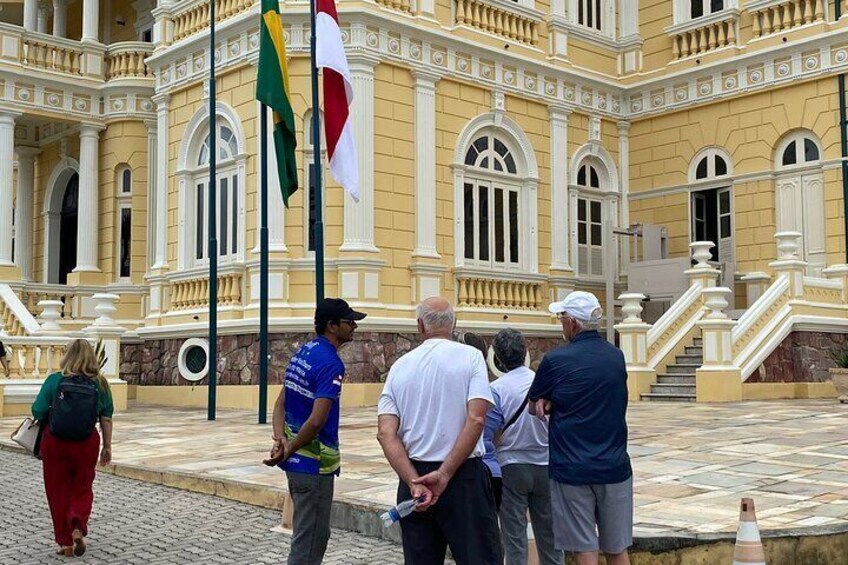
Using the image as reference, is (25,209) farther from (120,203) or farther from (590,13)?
(590,13)

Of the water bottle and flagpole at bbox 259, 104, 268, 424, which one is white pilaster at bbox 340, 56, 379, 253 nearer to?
flagpole at bbox 259, 104, 268, 424

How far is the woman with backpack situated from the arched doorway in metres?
15.6

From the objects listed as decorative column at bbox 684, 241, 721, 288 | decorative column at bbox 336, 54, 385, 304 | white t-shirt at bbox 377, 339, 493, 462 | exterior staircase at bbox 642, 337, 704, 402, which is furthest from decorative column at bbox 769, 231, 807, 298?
white t-shirt at bbox 377, 339, 493, 462

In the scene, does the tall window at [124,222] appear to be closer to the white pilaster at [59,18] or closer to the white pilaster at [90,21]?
the white pilaster at [90,21]

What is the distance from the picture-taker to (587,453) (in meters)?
4.81

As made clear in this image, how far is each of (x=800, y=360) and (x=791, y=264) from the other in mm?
1588

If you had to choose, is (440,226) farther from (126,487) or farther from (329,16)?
(126,487)

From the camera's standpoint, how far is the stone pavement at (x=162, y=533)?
6.59m

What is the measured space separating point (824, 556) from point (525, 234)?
13098 millimetres

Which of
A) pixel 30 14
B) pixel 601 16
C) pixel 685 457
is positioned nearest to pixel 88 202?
pixel 30 14

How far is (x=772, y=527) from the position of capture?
6.30 meters

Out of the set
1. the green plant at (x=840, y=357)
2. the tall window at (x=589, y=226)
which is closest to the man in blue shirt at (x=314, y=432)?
the green plant at (x=840, y=357)

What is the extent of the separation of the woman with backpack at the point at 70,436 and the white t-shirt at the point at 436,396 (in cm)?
320

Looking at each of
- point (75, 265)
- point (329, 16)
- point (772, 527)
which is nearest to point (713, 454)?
point (772, 527)
